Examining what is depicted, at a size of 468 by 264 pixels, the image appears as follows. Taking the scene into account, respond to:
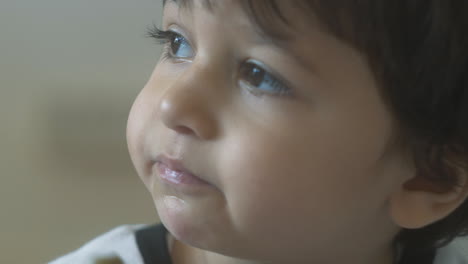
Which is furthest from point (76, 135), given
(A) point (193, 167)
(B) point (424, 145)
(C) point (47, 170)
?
(B) point (424, 145)

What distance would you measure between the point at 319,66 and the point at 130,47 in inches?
20.1

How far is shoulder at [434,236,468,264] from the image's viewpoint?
702 millimetres

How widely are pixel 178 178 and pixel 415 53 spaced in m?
0.22

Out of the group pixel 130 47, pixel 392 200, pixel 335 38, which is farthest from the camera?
pixel 130 47

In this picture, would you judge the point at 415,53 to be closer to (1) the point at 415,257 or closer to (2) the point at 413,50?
(2) the point at 413,50

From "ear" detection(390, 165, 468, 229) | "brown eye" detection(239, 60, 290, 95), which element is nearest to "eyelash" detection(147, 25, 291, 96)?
"brown eye" detection(239, 60, 290, 95)

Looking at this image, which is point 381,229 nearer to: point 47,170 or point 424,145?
point 424,145

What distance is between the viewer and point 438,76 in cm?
45

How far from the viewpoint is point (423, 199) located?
53 cm

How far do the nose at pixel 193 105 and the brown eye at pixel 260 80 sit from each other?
2 centimetres

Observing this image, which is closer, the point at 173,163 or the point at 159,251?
the point at 173,163

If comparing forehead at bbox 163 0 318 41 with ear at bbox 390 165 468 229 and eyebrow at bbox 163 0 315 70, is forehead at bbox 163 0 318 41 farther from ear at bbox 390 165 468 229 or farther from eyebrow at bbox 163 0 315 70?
ear at bbox 390 165 468 229

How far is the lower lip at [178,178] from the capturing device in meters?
0.48

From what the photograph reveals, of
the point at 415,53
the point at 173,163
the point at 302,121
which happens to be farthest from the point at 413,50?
the point at 173,163
